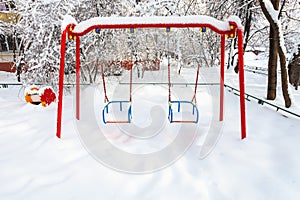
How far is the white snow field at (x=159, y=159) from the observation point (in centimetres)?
274

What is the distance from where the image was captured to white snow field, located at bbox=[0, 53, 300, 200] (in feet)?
8.98

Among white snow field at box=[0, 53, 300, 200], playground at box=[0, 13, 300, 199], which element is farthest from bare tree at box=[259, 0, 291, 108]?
white snow field at box=[0, 53, 300, 200]

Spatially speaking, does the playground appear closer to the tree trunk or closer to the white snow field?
the white snow field

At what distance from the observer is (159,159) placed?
3.50m

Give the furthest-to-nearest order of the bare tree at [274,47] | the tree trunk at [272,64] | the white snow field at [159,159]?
1. the tree trunk at [272,64]
2. the bare tree at [274,47]
3. the white snow field at [159,159]

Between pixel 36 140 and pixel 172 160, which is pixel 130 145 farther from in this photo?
pixel 36 140

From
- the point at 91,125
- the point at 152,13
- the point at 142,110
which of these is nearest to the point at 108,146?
the point at 91,125

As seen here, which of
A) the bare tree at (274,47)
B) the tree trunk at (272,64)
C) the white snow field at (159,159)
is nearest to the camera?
the white snow field at (159,159)

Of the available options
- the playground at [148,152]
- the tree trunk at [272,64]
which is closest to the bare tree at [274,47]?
the tree trunk at [272,64]

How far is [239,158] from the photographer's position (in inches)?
138

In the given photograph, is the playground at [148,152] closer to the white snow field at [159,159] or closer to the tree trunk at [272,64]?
the white snow field at [159,159]

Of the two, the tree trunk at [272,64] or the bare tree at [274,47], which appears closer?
the bare tree at [274,47]

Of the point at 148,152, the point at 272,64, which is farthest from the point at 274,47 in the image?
the point at 148,152

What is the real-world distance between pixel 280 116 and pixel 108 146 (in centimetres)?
414
